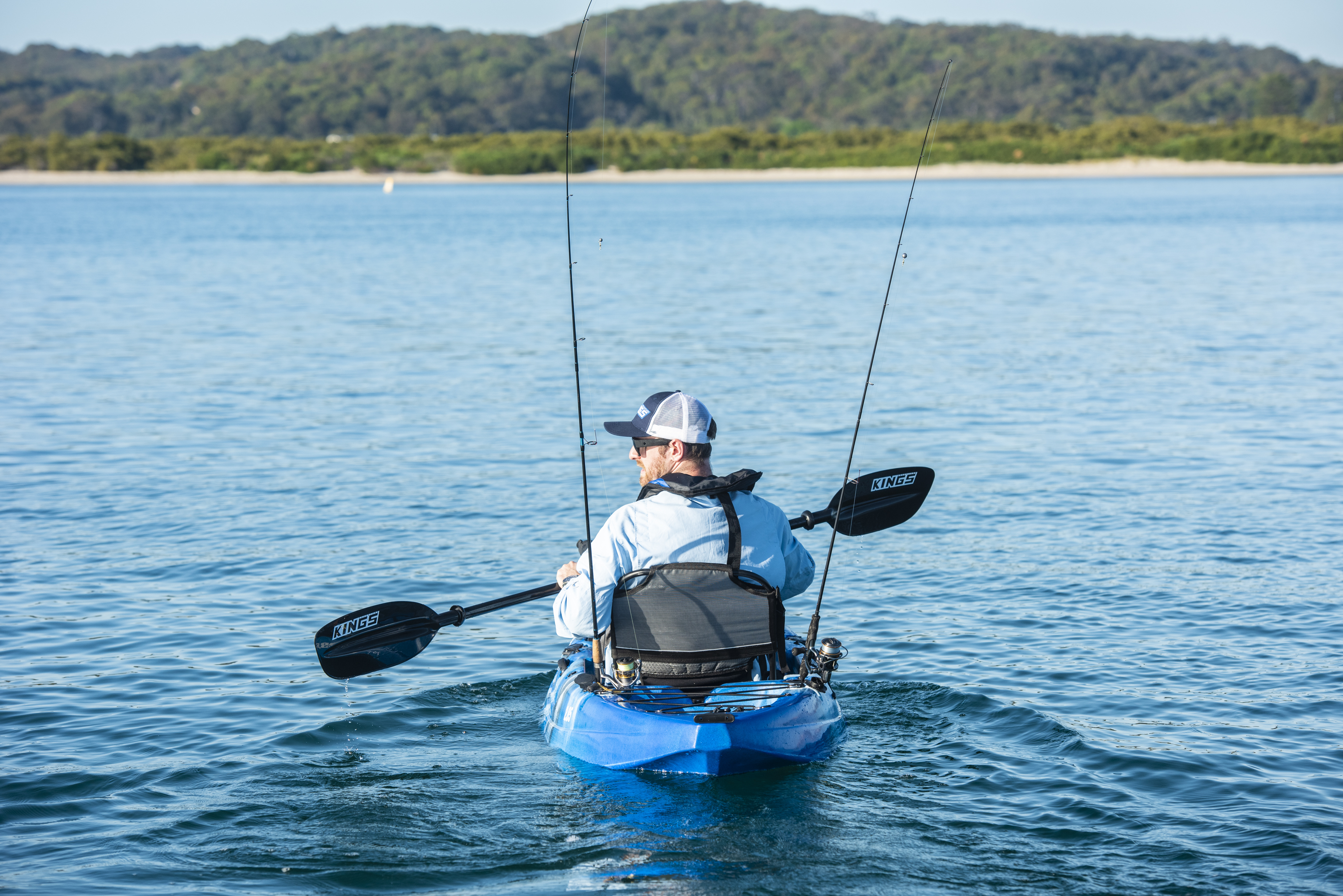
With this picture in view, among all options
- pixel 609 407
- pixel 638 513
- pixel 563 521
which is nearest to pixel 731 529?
pixel 638 513

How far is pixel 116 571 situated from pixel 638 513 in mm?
6396

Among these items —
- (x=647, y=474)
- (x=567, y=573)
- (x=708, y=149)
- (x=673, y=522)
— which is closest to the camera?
(x=673, y=522)

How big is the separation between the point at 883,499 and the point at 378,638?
2.94m

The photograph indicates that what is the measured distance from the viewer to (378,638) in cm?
711

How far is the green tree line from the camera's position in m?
93.1

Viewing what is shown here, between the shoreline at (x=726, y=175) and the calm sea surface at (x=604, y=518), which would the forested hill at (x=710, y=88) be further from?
the calm sea surface at (x=604, y=518)

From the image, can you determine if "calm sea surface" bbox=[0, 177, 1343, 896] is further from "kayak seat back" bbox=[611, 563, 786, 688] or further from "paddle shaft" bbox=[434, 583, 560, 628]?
"paddle shaft" bbox=[434, 583, 560, 628]

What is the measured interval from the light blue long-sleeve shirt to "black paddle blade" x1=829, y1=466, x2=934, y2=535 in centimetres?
186

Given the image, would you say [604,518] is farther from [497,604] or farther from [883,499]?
[497,604]

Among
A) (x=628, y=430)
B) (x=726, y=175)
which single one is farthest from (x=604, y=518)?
(x=726, y=175)

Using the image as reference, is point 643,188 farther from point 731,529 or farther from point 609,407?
point 731,529

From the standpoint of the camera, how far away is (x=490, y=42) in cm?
16088

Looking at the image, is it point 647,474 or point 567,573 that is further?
point 567,573

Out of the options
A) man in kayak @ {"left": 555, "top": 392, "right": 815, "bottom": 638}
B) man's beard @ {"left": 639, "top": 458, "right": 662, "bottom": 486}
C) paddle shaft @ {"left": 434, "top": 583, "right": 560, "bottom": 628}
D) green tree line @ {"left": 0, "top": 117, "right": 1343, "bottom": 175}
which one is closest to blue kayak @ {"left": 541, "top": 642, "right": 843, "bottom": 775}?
man in kayak @ {"left": 555, "top": 392, "right": 815, "bottom": 638}
